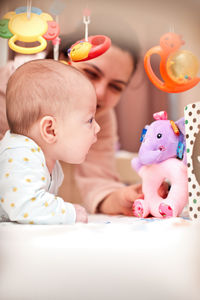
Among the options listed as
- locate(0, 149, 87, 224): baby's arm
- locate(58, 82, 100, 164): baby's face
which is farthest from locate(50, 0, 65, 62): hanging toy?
locate(0, 149, 87, 224): baby's arm

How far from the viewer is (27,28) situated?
0.57 meters

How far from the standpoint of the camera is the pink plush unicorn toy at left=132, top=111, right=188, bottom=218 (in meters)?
0.61

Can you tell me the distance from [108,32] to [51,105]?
23cm

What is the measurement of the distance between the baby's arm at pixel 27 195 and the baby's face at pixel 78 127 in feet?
0.22

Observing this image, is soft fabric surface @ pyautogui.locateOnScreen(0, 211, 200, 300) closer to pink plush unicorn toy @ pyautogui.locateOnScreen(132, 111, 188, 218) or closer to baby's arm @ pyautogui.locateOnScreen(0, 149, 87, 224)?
baby's arm @ pyautogui.locateOnScreen(0, 149, 87, 224)

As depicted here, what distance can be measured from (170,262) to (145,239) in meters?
0.04

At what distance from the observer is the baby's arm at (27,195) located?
485 millimetres

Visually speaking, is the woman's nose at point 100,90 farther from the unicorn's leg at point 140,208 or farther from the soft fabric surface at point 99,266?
the soft fabric surface at point 99,266

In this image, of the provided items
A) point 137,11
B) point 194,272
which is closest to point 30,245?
point 194,272

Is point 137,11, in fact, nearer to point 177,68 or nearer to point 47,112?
point 177,68

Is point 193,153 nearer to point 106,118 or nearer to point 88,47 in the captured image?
point 88,47

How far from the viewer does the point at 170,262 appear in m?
0.43

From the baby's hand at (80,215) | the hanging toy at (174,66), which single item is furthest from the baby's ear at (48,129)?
the hanging toy at (174,66)

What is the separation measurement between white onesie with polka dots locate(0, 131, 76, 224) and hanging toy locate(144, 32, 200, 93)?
28 centimetres
